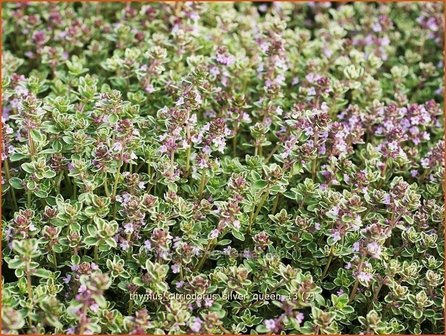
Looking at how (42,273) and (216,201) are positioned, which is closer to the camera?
(42,273)

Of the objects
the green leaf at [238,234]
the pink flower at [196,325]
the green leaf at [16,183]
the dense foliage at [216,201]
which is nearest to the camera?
the pink flower at [196,325]

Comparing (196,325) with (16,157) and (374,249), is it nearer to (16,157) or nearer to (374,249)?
(374,249)

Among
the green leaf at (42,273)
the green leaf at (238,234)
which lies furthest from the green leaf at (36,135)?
the green leaf at (238,234)

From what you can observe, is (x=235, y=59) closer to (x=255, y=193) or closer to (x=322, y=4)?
(x=255, y=193)

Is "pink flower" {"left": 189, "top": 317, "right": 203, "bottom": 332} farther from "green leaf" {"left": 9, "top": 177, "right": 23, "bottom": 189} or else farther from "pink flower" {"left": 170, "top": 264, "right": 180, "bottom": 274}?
"green leaf" {"left": 9, "top": 177, "right": 23, "bottom": 189}

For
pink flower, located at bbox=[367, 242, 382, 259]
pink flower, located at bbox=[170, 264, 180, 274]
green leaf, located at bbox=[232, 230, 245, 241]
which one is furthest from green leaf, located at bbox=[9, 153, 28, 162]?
pink flower, located at bbox=[367, 242, 382, 259]

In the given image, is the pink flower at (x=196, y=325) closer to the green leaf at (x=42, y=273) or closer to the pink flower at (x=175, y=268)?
the pink flower at (x=175, y=268)

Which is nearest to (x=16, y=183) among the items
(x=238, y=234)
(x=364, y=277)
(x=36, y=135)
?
(x=36, y=135)

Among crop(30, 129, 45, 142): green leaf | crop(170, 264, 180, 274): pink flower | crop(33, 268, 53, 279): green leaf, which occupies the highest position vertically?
crop(30, 129, 45, 142): green leaf

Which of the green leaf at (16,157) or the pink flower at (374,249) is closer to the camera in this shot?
the pink flower at (374,249)
